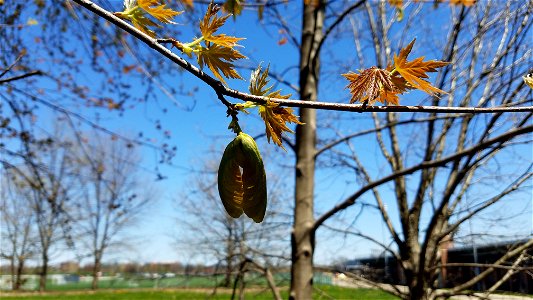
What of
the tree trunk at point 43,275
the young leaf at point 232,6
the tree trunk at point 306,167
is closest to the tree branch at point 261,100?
the young leaf at point 232,6

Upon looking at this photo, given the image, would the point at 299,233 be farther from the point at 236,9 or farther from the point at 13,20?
the point at 13,20

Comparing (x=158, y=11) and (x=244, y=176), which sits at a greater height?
(x=158, y=11)

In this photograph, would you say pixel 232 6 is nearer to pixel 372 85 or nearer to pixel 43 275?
pixel 372 85

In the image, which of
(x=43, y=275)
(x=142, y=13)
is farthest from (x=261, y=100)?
(x=43, y=275)

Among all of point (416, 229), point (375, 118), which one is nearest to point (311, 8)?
point (375, 118)

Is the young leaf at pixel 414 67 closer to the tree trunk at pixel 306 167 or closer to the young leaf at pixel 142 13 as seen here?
the young leaf at pixel 142 13

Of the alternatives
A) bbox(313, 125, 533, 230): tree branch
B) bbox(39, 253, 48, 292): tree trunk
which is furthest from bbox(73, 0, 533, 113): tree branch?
bbox(39, 253, 48, 292): tree trunk

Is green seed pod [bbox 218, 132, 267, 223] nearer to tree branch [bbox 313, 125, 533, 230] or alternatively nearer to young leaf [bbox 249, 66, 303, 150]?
young leaf [bbox 249, 66, 303, 150]
